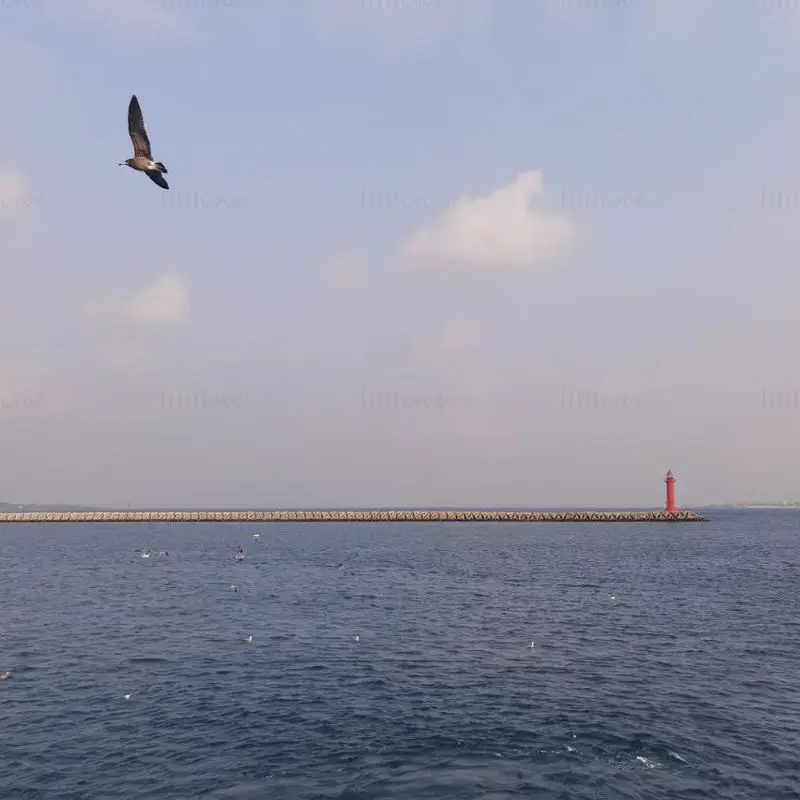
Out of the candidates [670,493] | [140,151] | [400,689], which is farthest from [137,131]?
[670,493]

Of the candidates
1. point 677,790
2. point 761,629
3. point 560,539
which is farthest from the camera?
point 560,539

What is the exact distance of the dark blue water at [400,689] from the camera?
21469 mm

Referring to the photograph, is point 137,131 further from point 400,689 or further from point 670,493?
point 670,493

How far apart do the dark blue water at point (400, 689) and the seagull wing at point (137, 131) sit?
18285 mm

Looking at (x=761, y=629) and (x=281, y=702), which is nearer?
(x=281, y=702)

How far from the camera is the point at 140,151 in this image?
18141mm

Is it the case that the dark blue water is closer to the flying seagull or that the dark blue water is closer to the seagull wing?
the flying seagull

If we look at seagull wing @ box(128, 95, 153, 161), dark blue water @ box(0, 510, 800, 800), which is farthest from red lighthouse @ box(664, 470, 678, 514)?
seagull wing @ box(128, 95, 153, 161)

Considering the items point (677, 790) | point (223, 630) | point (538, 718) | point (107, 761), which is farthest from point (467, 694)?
point (223, 630)

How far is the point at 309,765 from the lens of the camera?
72.5ft

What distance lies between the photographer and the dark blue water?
2147cm

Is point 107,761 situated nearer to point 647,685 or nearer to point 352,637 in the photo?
point 352,637

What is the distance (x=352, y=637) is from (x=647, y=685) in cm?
1680

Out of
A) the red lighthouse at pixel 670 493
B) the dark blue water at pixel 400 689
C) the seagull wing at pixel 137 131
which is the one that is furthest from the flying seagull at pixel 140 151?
the red lighthouse at pixel 670 493
